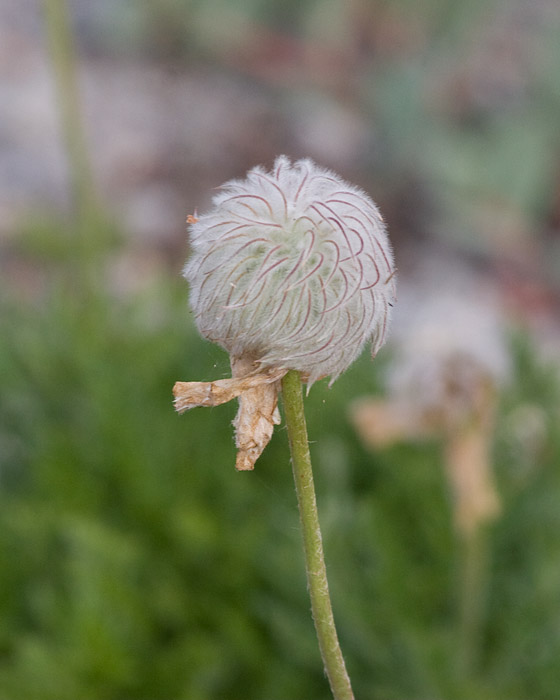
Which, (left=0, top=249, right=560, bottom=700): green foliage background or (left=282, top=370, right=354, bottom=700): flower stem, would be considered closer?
(left=282, top=370, right=354, bottom=700): flower stem

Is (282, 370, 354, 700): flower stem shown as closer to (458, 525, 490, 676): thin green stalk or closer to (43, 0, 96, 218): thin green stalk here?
(458, 525, 490, 676): thin green stalk

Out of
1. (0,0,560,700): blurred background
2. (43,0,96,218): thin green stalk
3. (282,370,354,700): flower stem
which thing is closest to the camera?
(282,370,354,700): flower stem

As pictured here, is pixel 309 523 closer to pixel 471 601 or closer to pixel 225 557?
pixel 471 601

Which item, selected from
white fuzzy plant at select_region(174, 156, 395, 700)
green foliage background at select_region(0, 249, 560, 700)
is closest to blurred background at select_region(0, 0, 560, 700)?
green foliage background at select_region(0, 249, 560, 700)

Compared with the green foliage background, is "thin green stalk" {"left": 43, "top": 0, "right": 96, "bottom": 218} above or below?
above

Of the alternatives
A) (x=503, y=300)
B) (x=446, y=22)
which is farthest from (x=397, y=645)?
(x=446, y=22)

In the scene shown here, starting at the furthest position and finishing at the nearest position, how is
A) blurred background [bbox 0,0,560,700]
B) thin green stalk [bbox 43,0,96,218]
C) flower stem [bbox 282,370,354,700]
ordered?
thin green stalk [bbox 43,0,96,218]
blurred background [bbox 0,0,560,700]
flower stem [bbox 282,370,354,700]

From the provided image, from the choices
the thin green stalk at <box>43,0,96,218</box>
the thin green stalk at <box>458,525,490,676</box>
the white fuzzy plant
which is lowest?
the thin green stalk at <box>458,525,490,676</box>

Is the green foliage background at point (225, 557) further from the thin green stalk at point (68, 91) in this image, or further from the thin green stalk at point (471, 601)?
the thin green stalk at point (68, 91)
